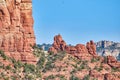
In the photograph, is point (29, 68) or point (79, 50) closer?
point (29, 68)

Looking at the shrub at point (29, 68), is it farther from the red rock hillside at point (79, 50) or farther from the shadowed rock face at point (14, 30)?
the red rock hillside at point (79, 50)

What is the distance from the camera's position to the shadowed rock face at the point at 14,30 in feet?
493

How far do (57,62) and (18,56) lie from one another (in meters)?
19.7

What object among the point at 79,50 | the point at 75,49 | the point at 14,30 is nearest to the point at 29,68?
the point at 14,30

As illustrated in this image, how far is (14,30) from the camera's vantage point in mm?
151625

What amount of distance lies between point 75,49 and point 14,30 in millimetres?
30292

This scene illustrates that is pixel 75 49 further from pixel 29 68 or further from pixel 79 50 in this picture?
pixel 29 68

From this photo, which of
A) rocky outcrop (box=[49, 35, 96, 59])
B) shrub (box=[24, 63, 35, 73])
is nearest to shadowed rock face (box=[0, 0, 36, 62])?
shrub (box=[24, 63, 35, 73])

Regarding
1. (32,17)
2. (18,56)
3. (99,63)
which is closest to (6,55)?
(18,56)

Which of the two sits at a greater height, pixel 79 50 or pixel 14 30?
pixel 14 30

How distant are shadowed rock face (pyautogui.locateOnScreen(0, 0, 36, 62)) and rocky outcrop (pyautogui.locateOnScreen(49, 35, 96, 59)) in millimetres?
22143

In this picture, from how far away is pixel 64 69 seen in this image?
550 feet

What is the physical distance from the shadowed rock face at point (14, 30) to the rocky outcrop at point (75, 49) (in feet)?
72.6

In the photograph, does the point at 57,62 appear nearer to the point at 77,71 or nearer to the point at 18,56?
the point at 77,71
